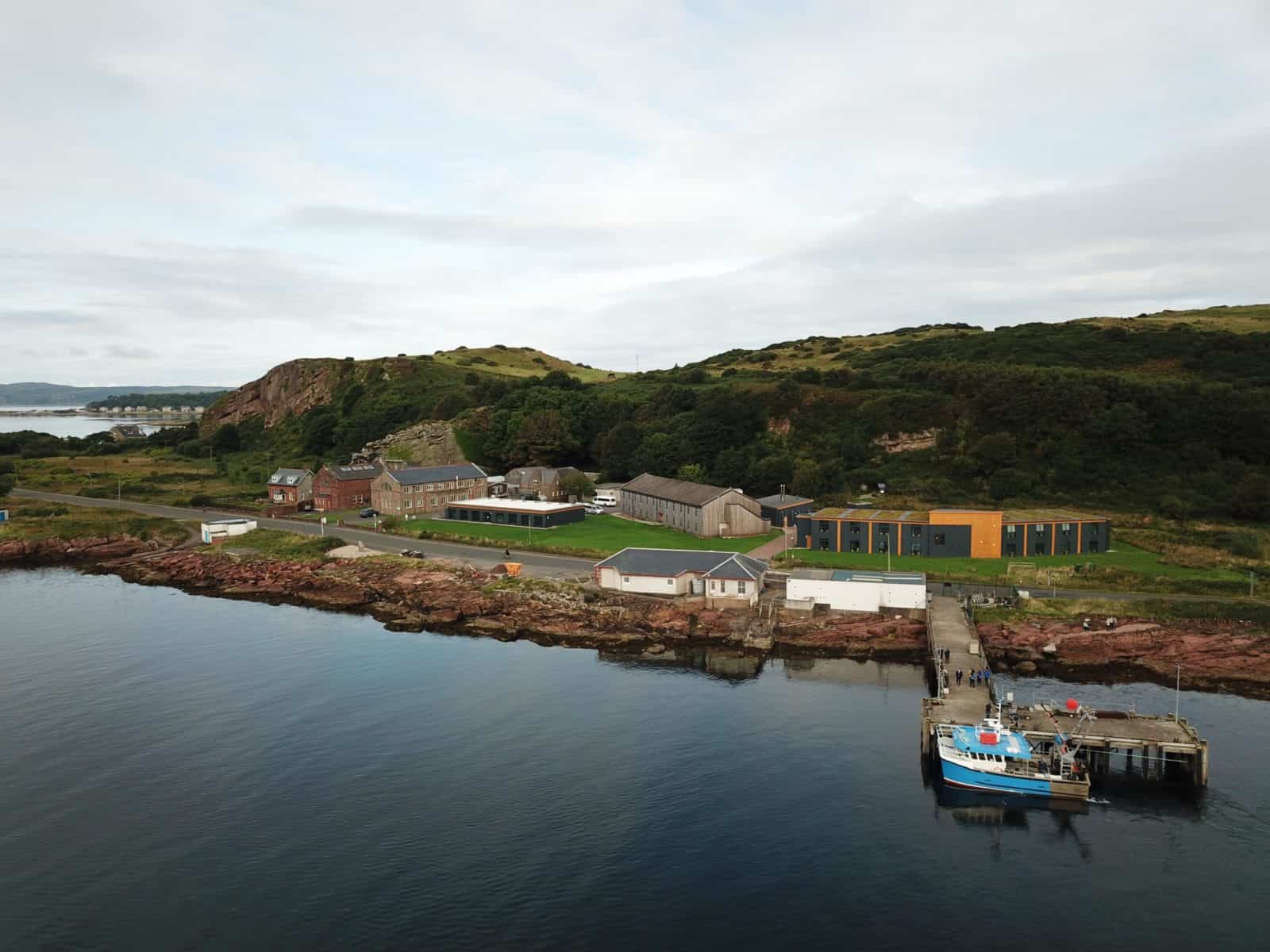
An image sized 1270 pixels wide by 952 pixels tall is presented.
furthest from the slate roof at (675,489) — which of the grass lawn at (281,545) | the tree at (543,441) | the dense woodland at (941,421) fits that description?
the grass lawn at (281,545)

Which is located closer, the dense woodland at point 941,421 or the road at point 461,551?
the road at point 461,551

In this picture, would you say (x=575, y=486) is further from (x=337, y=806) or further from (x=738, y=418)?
(x=337, y=806)

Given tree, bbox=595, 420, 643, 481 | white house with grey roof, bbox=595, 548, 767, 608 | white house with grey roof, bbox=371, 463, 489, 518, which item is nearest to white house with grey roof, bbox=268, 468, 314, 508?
white house with grey roof, bbox=371, 463, 489, 518

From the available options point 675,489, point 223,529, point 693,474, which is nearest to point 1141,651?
point 675,489

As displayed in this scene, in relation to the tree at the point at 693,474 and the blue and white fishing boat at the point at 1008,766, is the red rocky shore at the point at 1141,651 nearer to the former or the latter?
the blue and white fishing boat at the point at 1008,766

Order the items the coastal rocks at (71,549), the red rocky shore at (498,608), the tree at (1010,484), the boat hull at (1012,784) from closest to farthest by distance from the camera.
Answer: the boat hull at (1012,784) < the red rocky shore at (498,608) < the coastal rocks at (71,549) < the tree at (1010,484)

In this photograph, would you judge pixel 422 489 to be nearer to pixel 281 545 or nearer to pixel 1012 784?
pixel 281 545

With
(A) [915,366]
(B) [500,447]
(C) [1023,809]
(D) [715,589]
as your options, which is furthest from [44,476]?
(C) [1023,809]
